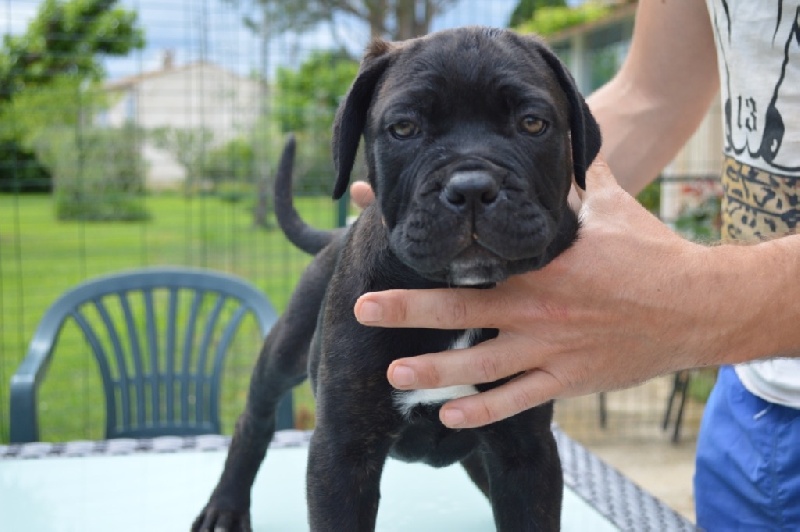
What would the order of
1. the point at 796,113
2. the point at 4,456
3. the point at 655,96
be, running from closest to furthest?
the point at 796,113 < the point at 655,96 < the point at 4,456

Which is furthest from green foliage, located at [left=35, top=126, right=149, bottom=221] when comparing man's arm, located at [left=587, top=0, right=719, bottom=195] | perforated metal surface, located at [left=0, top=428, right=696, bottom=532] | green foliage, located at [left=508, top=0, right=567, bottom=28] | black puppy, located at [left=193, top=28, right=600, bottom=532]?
black puppy, located at [left=193, top=28, right=600, bottom=532]

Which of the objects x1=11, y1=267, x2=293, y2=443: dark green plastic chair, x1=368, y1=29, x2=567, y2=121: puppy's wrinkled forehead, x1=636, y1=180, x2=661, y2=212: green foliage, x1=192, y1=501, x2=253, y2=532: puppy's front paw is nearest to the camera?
x1=368, y1=29, x2=567, y2=121: puppy's wrinkled forehead

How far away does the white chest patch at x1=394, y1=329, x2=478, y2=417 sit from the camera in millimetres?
1416

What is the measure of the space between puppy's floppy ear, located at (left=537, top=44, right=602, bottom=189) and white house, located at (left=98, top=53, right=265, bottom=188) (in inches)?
150

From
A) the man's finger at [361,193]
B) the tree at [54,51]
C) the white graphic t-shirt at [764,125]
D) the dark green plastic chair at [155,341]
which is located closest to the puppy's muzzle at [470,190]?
the man's finger at [361,193]

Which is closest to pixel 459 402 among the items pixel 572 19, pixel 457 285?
pixel 457 285

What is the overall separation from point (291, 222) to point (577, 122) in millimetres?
1040

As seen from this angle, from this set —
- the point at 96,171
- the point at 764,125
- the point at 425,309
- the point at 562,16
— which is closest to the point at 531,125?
the point at 425,309

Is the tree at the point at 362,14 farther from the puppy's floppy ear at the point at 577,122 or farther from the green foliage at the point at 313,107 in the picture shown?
the puppy's floppy ear at the point at 577,122

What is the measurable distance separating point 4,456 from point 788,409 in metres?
2.14

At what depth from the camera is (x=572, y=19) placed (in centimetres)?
732

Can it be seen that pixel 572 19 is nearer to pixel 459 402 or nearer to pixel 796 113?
pixel 796 113

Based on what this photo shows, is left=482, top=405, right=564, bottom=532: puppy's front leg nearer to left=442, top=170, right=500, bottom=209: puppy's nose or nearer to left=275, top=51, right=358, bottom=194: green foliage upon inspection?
left=442, top=170, right=500, bottom=209: puppy's nose

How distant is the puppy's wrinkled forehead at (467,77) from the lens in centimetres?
132
